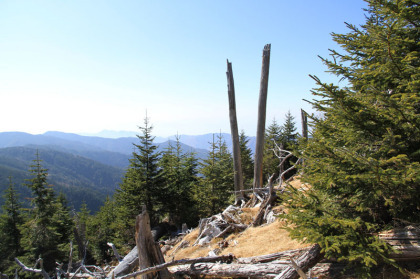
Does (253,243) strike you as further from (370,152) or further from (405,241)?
(370,152)

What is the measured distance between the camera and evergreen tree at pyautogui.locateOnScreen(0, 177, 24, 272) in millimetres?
23516

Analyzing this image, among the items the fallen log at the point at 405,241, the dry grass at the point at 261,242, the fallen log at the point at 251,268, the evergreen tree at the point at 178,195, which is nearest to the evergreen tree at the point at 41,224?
the evergreen tree at the point at 178,195

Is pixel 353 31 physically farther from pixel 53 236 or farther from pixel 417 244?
pixel 53 236

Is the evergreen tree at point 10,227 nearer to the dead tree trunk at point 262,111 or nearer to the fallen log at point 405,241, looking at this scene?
the dead tree trunk at point 262,111

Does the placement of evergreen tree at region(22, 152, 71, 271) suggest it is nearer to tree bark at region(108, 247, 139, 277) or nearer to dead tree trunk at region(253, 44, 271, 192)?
tree bark at region(108, 247, 139, 277)

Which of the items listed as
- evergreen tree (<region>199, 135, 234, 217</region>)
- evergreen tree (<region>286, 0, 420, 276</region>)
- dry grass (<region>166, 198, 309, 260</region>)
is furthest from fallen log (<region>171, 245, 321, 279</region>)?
evergreen tree (<region>199, 135, 234, 217</region>)

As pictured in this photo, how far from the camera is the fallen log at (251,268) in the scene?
3.90 metres

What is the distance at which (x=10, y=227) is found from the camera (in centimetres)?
2388

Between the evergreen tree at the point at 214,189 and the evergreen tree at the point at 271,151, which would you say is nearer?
the evergreen tree at the point at 214,189

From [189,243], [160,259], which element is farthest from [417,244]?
[189,243]

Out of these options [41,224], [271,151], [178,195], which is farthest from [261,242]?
[41,224]

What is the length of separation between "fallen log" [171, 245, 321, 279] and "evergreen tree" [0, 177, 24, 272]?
1096 inches

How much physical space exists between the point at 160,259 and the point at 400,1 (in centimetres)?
686

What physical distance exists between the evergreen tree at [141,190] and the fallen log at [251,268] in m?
12.0
